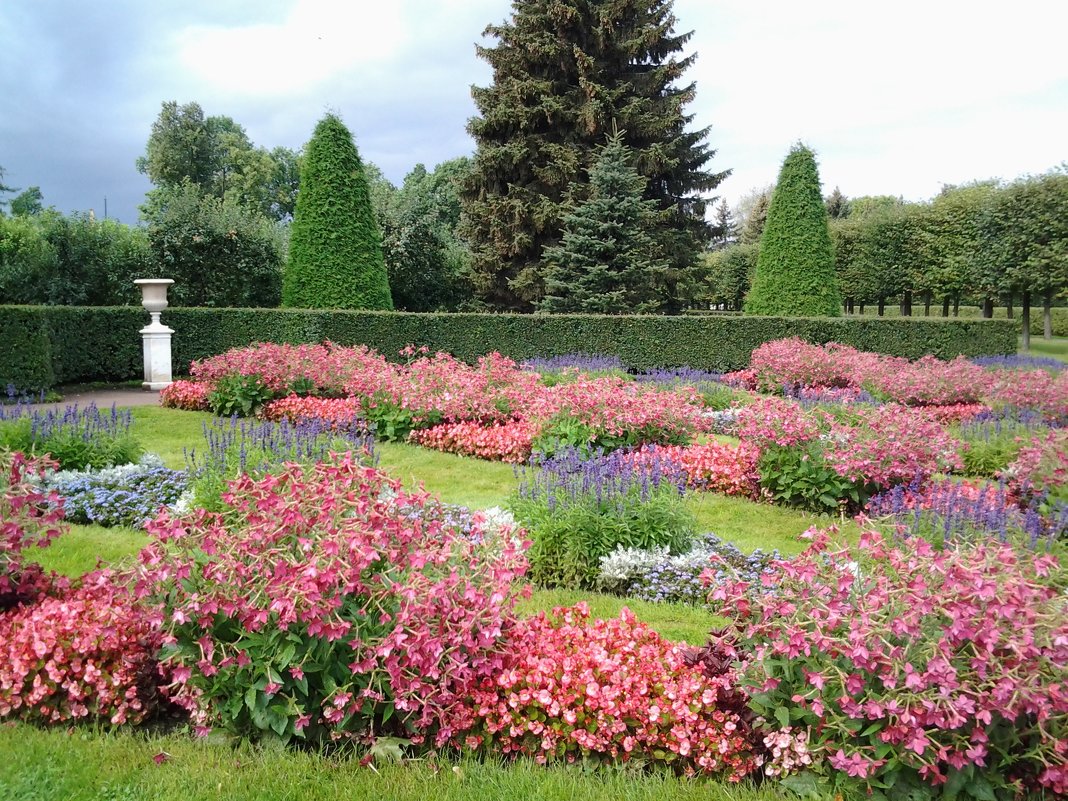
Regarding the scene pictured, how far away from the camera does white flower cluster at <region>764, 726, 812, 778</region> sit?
96.3 inches

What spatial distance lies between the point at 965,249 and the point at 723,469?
23098 mm

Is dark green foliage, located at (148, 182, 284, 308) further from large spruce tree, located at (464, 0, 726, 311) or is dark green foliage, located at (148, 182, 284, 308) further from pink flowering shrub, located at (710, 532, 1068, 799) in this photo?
pink flowering shrub, located at (710, 532, 1068, 799)

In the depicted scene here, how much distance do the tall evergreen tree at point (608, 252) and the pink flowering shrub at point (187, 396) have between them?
34.0ft

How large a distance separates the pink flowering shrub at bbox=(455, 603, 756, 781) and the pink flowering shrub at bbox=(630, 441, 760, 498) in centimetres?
364

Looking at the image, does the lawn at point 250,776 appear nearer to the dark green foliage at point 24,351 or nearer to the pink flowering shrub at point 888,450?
the pink flowering shrub at point 888,450

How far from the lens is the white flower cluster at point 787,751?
2.45 metres

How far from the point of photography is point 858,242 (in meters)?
28.6

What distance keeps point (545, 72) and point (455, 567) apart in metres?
21.8

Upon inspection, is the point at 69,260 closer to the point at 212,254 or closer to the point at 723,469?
the point at 212,254

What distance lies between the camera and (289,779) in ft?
8.28

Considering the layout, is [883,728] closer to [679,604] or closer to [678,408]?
[679,604]

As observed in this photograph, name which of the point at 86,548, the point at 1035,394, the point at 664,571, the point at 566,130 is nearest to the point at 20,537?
the point at 86,548

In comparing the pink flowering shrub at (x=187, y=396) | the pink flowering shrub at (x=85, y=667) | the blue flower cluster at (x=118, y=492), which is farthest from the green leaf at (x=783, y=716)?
the pink flowering shrub at (x=187, y=396)

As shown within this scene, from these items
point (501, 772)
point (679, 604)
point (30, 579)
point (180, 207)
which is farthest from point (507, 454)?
point (180, 207)
